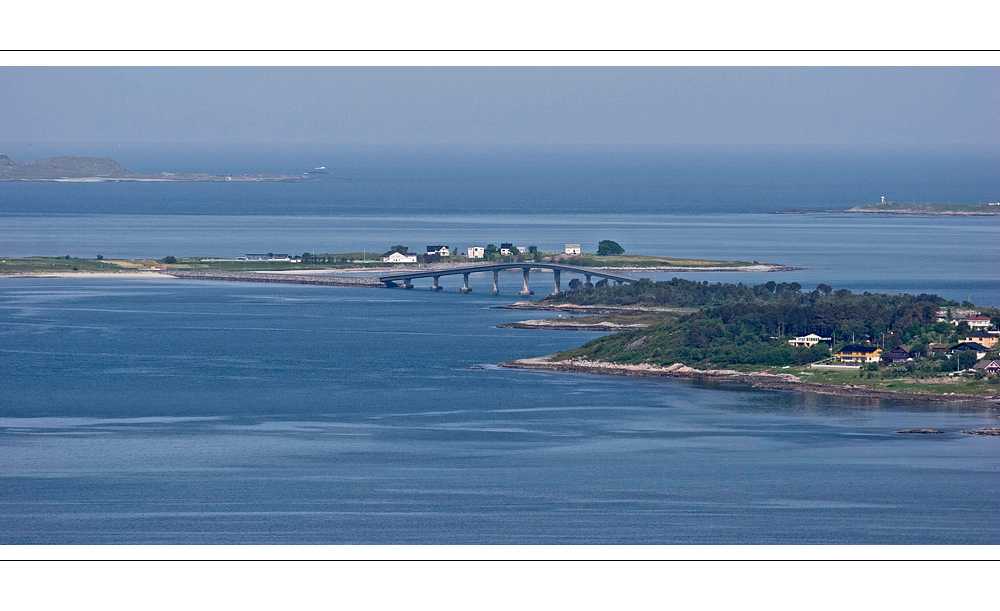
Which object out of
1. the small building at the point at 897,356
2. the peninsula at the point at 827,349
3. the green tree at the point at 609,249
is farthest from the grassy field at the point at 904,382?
the green tree at the point at 609,249

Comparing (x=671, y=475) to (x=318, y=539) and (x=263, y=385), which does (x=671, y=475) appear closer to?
(x=318, y=539)

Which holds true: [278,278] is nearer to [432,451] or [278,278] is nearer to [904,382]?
[904,382]

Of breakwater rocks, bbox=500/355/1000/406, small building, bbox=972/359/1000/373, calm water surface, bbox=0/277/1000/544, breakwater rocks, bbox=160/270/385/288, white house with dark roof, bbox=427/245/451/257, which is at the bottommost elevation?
calm water surface, bbox=0/277/1000/544

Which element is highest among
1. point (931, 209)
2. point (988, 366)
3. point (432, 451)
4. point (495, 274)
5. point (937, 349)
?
point (931, 209)

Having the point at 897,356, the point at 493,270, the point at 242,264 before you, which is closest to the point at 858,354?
the point at 897,356

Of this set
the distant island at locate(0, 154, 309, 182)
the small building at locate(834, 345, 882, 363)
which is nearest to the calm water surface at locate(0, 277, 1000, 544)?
the small building at locate(834, 345, 882, 363)

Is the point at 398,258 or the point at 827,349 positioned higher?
the point at 398,258

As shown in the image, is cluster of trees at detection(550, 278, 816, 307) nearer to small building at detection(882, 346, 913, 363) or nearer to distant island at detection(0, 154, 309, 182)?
small building at detection(882, 346, 913, 363)
